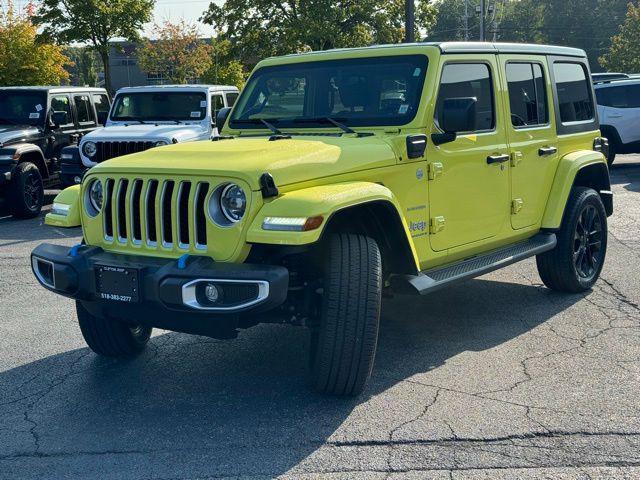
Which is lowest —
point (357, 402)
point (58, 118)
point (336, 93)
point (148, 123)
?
point (357, 402)

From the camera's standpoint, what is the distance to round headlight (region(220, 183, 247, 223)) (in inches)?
167

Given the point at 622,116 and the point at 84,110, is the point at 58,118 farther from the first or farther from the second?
the point at 622,116

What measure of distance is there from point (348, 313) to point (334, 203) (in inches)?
22.8

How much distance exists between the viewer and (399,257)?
4855 millimetres

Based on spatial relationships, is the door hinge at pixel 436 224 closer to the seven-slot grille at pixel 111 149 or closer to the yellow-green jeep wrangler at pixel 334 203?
the yellow-green jeep wrangler at pixel 334 203

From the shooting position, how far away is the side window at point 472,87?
17.9 ft

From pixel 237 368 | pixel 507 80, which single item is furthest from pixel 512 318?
pixel 237 368

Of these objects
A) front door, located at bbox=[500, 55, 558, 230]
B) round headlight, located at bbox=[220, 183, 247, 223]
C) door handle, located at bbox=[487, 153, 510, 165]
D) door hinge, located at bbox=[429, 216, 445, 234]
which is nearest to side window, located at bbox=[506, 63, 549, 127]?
front door, located at bbox=[500, 55, 558, 230]

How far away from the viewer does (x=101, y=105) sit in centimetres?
1430

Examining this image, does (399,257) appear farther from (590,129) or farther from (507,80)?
(590,129)

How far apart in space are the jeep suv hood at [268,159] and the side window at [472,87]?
73 centimetres

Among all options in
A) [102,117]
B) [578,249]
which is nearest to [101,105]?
[102,117]

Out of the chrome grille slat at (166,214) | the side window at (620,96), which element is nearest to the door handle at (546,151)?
the chrome grille slat at (166,214)

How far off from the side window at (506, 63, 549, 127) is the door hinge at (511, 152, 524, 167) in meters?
0.23
